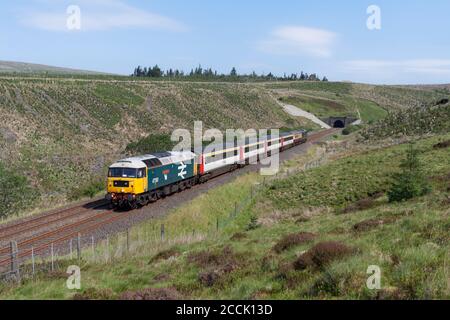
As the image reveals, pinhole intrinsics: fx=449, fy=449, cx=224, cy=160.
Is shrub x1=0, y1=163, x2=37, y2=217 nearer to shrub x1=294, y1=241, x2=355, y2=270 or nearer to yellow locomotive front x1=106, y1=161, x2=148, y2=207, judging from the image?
yellow locomotive front x1=106, y1=161, x2=148, y2=207

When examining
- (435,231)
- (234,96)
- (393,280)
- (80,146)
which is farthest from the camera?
(234,96)

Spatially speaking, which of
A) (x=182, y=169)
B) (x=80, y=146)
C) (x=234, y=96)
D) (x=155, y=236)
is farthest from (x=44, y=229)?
(x=234, y=96)

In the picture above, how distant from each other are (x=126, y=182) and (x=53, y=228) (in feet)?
19.6

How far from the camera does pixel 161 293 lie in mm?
11797

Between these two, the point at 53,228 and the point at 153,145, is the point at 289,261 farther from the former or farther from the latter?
the point at 153,145

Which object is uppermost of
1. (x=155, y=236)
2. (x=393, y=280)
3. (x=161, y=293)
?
(x=393, y=280)

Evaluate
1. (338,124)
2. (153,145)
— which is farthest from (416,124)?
(338,124)

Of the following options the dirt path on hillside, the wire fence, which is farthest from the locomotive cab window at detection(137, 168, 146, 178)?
the dirt path on hillside

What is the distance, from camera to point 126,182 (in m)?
30.7

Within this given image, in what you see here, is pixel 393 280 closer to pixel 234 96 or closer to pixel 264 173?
pixel 264 173

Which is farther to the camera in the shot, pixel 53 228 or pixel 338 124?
pixel 338 124

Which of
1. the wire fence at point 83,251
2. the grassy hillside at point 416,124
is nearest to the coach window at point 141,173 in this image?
the wire fence at point 83,251

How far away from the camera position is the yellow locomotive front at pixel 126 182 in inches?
1206
